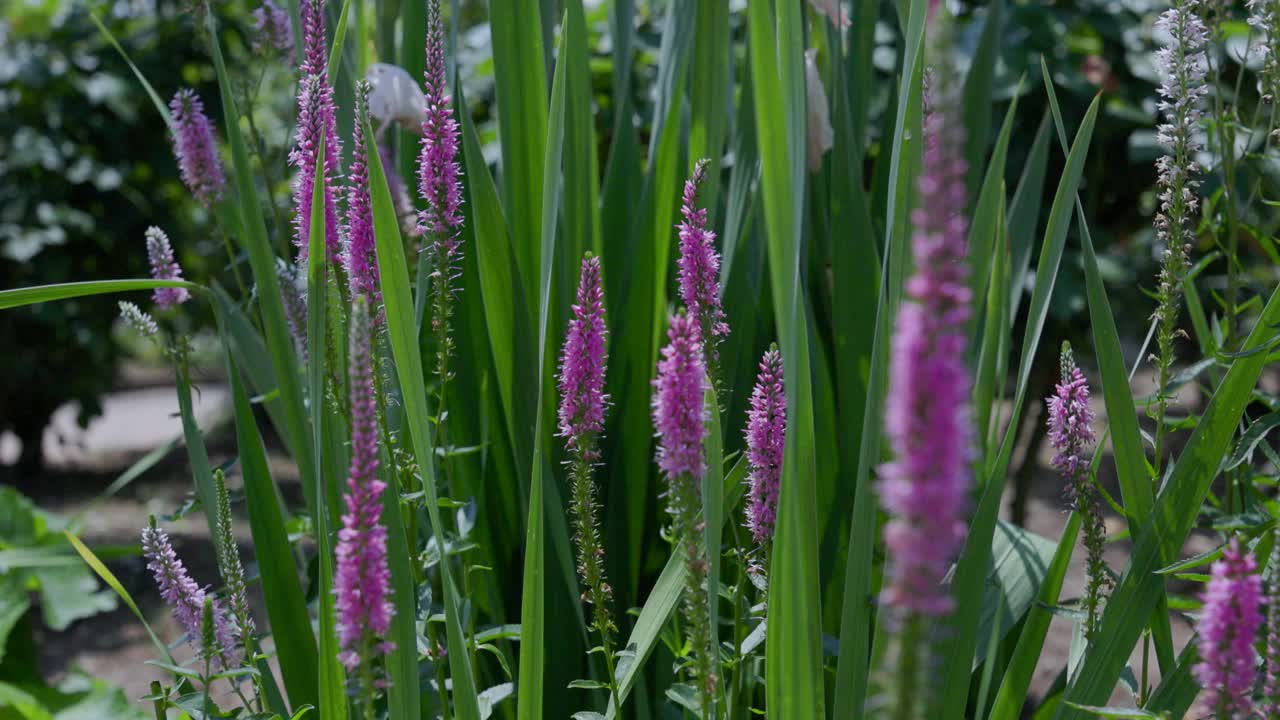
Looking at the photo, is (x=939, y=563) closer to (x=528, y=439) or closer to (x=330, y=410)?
(x=330, y=410)

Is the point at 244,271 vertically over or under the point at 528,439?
over

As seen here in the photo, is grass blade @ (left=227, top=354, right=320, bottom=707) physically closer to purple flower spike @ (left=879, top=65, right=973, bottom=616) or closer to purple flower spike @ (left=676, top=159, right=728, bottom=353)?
purple flower spike @ (left=676, top=159, right=728, bottom=353)

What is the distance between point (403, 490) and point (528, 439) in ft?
0.62

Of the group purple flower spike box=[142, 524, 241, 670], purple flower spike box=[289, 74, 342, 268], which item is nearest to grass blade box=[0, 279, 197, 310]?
purple flower spike box=[289, 74, 342, 268]

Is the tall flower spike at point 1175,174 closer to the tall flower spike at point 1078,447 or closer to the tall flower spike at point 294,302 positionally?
the tall flower spike at point 1078,447

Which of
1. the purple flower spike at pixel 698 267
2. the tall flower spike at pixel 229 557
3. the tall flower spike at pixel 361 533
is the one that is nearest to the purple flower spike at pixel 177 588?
the tall flower spike at pixel 229 557

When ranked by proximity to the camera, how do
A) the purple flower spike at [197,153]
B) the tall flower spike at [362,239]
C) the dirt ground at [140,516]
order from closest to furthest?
the tall flower spike at [362,239] < the purple flower spike at [197,153] < the dirt ground at [140,516]

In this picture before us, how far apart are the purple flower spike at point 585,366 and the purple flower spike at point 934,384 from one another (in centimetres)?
57

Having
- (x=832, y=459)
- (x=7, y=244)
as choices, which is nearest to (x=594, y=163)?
(x=832, y=459)

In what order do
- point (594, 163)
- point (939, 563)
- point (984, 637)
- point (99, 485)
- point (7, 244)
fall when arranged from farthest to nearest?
point (99, 485) < point (7, 244) < point (594, 163) < point (984, 637) < point (939, 563)

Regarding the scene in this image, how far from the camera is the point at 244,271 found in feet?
13.4

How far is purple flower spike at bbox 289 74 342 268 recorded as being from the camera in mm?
1116

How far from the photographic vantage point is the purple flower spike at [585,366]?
3.29 feet

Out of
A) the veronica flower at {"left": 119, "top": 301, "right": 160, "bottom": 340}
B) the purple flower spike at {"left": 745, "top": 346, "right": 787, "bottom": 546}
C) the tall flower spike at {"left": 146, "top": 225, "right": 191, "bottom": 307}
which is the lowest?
the purple flower spike at {"left": 745, "top": 346, "right": 787, "bottom": 546}
